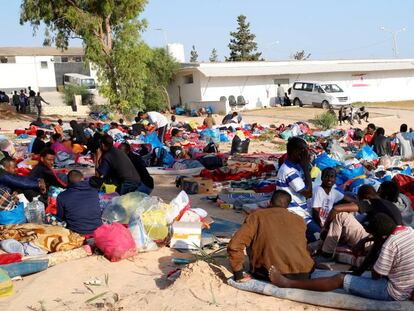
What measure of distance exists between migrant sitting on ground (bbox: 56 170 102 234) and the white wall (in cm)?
4082

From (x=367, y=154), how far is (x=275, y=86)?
71.7 ft

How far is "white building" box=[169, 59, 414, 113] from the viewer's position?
30719 mm

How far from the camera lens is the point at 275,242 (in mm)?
4605

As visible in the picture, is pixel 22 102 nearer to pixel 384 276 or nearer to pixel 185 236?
pixel 185 236

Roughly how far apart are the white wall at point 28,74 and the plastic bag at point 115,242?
1635 inches

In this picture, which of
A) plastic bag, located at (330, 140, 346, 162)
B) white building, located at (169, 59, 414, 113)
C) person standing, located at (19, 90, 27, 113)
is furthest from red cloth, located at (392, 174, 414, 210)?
person standing, located at (19, 90, 27, 113)

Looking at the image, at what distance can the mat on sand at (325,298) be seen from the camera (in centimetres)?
424

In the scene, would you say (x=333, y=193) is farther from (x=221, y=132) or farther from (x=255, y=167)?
(x=221, y=132)

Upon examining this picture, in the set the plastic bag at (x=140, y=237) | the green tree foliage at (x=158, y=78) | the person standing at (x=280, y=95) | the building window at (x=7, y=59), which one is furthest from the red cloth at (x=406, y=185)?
the building window at (x=7, y=59)

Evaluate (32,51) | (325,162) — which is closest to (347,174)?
(325,162)

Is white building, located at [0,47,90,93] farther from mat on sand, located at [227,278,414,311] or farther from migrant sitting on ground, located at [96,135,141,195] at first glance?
mat on sand, located at [227,278,414,311]

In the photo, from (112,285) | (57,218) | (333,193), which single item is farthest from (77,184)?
(333,193)

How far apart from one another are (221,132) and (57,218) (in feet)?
36.0

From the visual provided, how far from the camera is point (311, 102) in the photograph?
29.3 m
